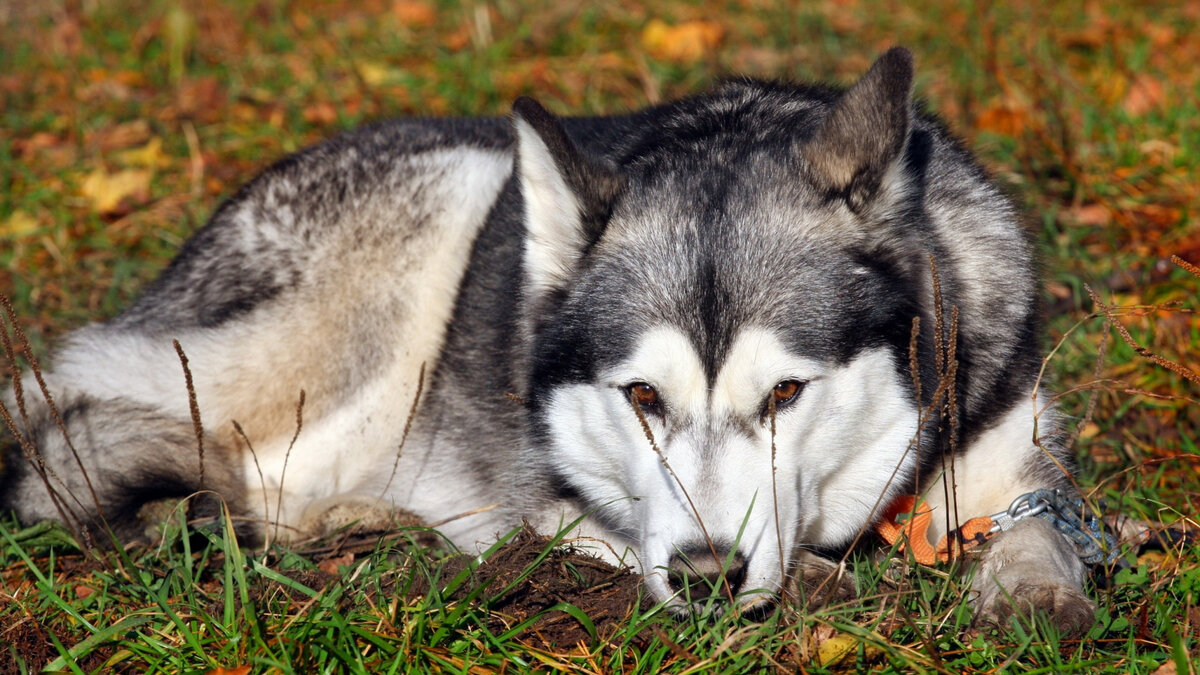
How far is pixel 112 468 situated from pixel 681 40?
17.1 feet

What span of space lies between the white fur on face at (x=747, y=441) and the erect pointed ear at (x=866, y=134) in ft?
1.61

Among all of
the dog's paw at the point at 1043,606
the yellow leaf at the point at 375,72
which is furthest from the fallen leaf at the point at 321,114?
the dog's paw at the point at 1043,606

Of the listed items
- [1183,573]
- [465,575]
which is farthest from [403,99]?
[1183,573]

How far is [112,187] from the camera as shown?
19.7 feet

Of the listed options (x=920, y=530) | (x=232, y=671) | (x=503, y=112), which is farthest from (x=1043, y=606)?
(x=503, y=112)

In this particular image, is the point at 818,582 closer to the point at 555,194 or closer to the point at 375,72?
the point at 555,194

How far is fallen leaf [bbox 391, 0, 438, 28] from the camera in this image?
796 cm

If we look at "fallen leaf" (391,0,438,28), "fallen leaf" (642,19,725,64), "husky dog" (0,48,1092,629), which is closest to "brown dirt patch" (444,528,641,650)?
"husky dog" (0,48,1092,629)

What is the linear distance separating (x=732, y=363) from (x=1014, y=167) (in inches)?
150

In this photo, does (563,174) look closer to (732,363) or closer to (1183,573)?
(732,363)

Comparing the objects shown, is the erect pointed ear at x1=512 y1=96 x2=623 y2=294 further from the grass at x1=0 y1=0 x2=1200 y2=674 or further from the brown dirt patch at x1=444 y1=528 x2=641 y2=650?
the grass at x1=0 y1=0 x2=1200 y2=674

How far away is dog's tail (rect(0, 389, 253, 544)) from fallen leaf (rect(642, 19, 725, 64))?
15.4ft

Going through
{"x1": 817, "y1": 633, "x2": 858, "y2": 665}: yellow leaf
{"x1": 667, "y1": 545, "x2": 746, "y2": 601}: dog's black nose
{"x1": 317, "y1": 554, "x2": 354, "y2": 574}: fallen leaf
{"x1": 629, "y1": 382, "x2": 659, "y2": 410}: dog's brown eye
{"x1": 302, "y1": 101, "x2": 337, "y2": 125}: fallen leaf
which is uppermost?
{"x1": 629, "y1": 382, "x2": 659, "y2": 410}: dog's brown eye

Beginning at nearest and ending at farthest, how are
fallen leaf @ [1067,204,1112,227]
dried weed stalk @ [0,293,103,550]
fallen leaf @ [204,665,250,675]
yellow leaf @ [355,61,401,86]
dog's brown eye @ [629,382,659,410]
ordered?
fallen leaf @ [204,665,250,675], dog's brown eye @ [629,382,659,410], dried weed stalk @ [0,293,103,550], fallen leaf @ [1067,204,1112,227], yellow leaf @ [355,61,401,86]
